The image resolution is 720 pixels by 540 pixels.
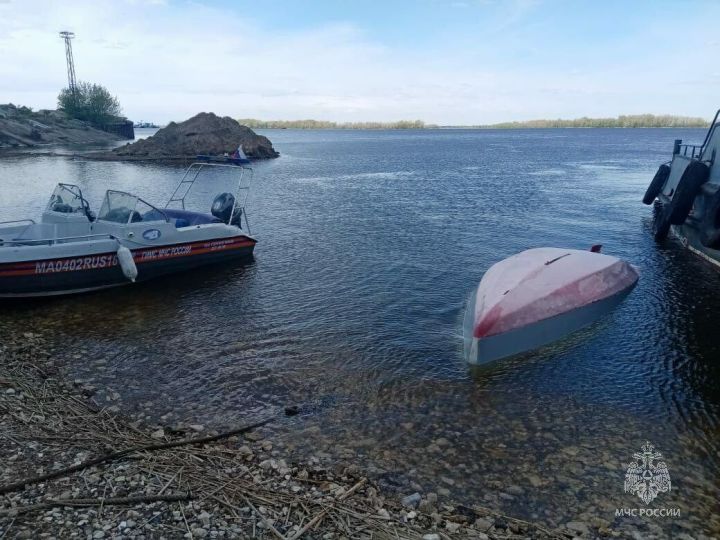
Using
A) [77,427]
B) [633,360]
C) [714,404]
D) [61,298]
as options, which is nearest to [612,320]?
[633,360]

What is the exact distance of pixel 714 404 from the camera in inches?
377

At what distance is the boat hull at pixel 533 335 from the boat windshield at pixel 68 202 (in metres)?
12.2

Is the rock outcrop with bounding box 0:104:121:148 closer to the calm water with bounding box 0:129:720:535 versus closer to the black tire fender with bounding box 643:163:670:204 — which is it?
the calm water with bounding box 0:129:720:535

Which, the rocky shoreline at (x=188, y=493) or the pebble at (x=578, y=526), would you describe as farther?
the pebble at (x=578, y=526)

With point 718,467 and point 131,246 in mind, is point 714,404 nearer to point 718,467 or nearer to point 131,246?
point 718,467

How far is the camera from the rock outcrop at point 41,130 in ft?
265

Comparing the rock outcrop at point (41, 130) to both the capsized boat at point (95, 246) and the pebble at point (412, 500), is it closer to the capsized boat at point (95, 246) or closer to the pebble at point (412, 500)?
the capsized boat at point (95, 246)

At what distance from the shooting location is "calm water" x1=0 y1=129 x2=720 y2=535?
24.7 feet

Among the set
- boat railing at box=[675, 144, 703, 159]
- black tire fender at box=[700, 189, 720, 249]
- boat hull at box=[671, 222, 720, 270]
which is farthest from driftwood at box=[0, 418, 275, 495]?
boat railing at box=[675, 144, 703, 159]

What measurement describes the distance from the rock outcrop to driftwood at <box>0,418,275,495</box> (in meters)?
85.0

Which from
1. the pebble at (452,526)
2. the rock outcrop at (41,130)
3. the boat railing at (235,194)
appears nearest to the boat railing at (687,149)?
the boat railing at (235,194)

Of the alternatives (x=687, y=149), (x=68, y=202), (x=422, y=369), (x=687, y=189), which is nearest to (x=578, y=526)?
(x=422, y=369)

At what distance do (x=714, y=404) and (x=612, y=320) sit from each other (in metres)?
4.00

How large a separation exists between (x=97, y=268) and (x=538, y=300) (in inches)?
475
